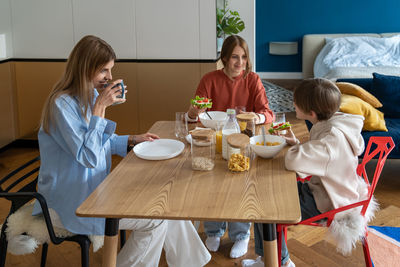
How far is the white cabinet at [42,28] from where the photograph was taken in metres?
4.08

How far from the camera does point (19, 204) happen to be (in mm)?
1990

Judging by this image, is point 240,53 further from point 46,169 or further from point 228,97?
point 46,169

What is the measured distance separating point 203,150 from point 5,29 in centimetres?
294

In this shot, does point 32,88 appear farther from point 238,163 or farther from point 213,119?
point 238,163

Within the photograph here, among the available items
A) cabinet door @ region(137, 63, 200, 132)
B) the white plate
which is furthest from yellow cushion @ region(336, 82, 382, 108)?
the white plate

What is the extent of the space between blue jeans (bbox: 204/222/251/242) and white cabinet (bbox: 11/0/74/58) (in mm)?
2379

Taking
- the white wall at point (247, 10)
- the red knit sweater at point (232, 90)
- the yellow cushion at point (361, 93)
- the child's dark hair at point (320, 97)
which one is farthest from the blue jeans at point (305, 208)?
the white wall at point (247, 10)

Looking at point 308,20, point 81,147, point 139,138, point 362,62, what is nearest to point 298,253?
point 139,138

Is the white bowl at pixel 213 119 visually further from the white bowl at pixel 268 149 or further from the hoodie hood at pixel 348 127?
the hoodie hood at pixel 348 127

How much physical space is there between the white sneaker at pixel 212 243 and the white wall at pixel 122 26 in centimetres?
185

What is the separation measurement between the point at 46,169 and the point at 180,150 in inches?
22.3

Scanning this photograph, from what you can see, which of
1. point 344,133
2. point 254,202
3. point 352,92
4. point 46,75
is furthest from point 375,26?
point 254,202

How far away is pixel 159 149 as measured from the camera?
6.86 feet

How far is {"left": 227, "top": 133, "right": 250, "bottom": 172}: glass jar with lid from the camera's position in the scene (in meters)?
1.80
